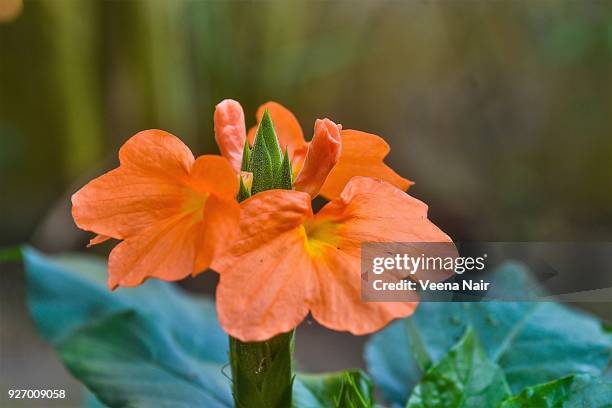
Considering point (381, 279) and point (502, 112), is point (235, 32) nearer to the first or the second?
point (502, 112)

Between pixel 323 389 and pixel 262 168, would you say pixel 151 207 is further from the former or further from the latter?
pixel 323 389

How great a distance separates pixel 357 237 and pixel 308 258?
2cm

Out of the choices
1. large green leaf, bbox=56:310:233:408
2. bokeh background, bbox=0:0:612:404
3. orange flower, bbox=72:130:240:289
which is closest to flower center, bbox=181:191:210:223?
orange flower, bbox=72:130:240:289

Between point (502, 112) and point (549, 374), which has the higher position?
point (502, 112)

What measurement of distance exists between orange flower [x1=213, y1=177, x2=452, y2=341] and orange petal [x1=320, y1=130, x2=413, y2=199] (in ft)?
0.16

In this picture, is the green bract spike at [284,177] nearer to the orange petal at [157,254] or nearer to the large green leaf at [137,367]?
the orange petal at [157,254]

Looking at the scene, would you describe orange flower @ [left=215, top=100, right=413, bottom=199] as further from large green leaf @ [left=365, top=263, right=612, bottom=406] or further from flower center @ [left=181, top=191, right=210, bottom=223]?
large green leaf @ [left=365, top=263, right=612, bottom=406]

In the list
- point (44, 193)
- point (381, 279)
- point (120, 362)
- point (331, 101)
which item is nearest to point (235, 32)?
point (331, 101)

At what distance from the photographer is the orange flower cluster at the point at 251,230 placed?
0.83ft

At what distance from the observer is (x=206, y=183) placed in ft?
0.89

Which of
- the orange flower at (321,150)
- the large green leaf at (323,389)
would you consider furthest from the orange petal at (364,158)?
the large green leaf at (323,389)

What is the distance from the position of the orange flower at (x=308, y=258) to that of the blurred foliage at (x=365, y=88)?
82cm

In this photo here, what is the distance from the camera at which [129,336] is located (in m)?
0.42

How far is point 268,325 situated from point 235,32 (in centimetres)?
106
